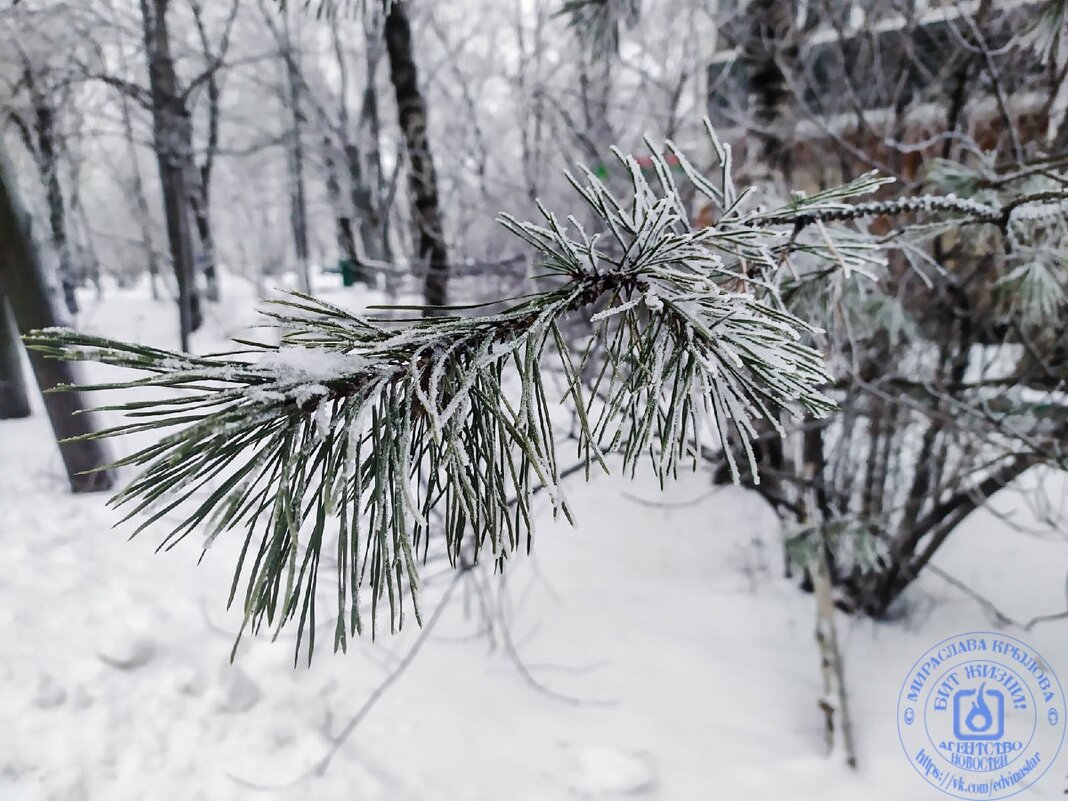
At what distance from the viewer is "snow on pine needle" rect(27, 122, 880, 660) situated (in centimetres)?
36

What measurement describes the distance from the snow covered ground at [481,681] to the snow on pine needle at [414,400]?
1.66 meters

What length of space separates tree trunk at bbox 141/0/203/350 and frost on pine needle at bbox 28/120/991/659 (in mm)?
4772

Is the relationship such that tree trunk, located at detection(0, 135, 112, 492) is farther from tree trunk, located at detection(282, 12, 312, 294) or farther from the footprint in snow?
the footprint in snow

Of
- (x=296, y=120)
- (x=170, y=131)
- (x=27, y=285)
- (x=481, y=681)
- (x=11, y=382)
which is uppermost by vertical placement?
(x=296, y=120)

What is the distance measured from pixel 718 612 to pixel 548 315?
8.51 ft

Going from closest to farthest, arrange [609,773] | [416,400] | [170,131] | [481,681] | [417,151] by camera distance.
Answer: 1. [416,400]
2. [609,773]
3. [481,681]
4. [417,151]
5. [170,131]

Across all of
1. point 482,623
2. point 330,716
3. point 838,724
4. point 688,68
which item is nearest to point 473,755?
point 330,716

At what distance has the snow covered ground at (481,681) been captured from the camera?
5.89ft

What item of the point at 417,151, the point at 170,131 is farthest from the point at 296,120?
the point at 417,151

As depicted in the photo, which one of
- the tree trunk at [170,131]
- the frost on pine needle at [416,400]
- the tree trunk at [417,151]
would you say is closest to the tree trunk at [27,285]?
the tree trunk at [170,131]

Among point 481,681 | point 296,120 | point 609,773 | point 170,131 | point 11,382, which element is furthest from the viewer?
point 296,120

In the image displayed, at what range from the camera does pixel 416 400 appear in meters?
0.42

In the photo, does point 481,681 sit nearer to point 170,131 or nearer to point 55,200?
point 170,131

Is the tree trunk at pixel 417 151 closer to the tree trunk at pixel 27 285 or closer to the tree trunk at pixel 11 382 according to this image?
the tree trunk at pixel 27 285
